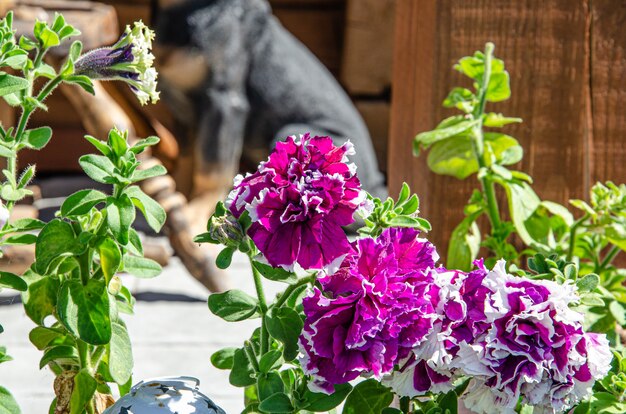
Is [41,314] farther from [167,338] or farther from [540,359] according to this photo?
[167,338]

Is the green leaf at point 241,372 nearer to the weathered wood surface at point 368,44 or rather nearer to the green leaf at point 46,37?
Result: the green leaf at point 46,37

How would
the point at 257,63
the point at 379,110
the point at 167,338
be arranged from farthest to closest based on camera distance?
the point at 379,110 → the point at 257,63 → the point at 167,338

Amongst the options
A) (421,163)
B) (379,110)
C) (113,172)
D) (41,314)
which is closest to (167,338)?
(421,163)

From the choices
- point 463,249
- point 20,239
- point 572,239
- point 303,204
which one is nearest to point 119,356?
point 20,239

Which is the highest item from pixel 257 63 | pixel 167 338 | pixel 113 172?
pixel 113 172

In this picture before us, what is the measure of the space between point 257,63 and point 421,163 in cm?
244

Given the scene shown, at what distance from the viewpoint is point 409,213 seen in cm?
87

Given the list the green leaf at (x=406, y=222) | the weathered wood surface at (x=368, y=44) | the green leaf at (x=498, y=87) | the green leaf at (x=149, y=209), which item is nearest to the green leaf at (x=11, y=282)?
the green leaf at (x=149, y=209)

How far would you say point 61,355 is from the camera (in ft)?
3.12

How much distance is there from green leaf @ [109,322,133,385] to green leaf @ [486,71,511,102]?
1.96 feet

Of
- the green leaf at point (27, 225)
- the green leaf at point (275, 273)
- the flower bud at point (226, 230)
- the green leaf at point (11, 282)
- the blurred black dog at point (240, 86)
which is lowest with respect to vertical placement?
the blurred black dog at point (240, 86)

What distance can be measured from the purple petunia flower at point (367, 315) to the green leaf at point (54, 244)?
0.23 meters

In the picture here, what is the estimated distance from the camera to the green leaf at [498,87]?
4.02ft

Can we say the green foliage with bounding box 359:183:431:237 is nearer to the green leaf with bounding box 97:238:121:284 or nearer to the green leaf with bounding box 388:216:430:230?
the green leaf with bounding box 388:216:430:230
